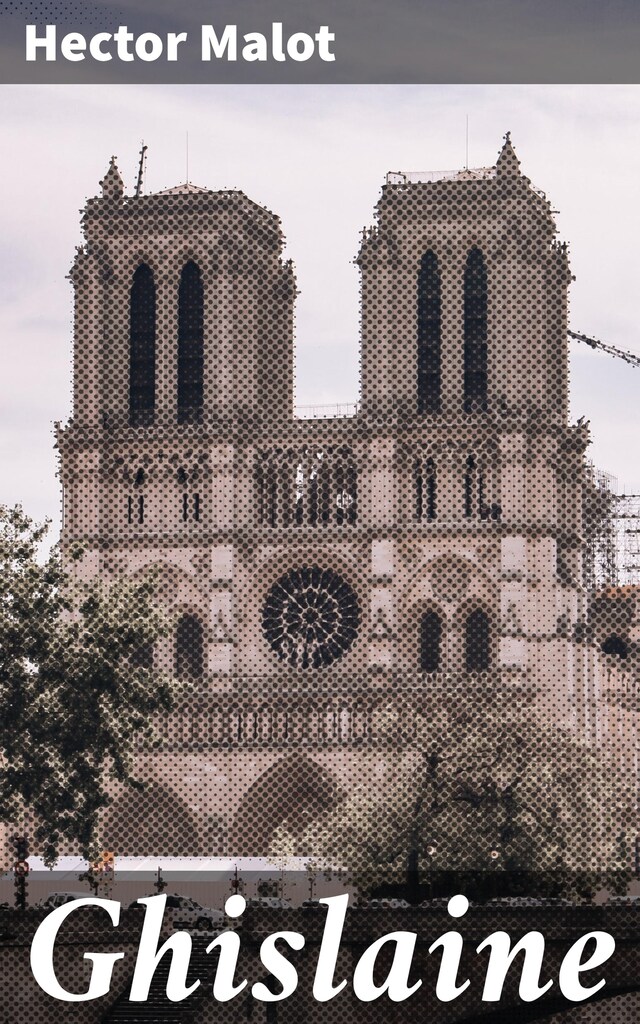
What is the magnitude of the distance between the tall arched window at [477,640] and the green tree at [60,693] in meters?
12.3

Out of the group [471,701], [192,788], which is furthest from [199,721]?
[471,701]

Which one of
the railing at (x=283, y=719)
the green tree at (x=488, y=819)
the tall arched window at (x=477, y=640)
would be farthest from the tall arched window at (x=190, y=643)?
the green tree at (x=488, y=819)

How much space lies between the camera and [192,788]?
46.9 metres

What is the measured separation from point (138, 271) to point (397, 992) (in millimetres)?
27565

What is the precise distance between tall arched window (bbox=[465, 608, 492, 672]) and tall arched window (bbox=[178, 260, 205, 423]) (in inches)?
262

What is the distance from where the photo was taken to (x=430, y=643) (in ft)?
156

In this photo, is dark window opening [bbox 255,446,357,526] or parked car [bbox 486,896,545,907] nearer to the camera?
parked car [bbox 486,896,545,907]

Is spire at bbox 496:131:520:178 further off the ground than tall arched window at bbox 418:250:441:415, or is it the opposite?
spire at bbox 496:131:520:178

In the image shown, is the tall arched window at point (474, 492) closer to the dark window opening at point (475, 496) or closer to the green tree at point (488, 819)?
the dark window opening at point (475, 496)

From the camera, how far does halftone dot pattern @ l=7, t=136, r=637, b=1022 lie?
47.0m

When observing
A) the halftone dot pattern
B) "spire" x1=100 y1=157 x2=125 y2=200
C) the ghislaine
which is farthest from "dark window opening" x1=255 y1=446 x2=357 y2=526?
the ghislaine

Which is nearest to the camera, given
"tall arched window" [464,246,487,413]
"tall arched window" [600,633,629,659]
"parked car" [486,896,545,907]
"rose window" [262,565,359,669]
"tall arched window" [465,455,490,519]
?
"parked car" [486,896,545,907]

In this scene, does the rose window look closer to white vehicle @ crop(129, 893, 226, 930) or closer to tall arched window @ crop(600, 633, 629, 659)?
tall arched window @ crop(600, 633, 629, 659)

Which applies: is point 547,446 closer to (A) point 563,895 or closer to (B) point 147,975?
(A) point 563,895
